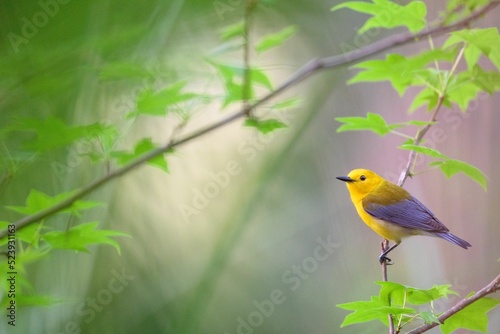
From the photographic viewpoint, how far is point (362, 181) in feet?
2.52

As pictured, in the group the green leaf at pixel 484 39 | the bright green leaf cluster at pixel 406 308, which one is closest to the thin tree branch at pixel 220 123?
the green leaf at pixel 484 39

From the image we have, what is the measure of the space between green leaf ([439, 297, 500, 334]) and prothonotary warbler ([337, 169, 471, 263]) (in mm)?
187

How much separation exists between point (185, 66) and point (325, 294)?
0.78m

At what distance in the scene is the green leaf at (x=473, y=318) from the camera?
568 mm

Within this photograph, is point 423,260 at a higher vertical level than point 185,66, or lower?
lower

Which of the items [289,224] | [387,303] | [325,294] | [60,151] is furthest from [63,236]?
[325,294]

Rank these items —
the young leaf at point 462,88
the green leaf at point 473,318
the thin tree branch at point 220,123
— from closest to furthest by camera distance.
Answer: the thin tree branch at point 220,123, the green leaf at point 473,318, the young leaf at point 462,88

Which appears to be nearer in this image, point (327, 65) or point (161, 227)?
point (327, 65)

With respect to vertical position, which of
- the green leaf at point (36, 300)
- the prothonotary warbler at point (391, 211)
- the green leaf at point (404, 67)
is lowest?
the prothonotary warbler at point (391, 211)

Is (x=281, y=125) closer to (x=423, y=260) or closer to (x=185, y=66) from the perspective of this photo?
(x=185, y=66)

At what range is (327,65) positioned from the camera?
541 mm

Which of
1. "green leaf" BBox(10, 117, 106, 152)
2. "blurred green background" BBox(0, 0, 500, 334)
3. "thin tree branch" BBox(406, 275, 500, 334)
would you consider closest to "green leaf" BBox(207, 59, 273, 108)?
"blurred green background" BBox(0, 0, 500, 334)

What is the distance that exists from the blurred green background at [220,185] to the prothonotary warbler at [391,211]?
127mm

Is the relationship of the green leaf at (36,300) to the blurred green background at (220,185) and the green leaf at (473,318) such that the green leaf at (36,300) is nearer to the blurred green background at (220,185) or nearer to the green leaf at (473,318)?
the blurred green background at (220,185)
